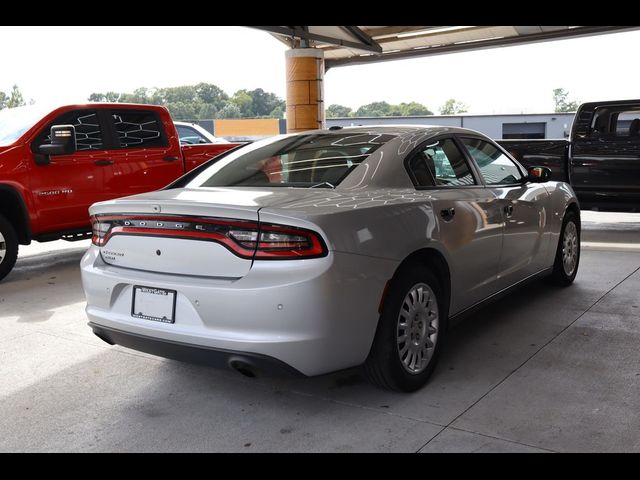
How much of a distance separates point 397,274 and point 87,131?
556 centimetres

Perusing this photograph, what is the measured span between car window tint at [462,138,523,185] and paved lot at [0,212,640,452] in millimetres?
1092

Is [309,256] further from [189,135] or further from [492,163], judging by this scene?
[189,135]

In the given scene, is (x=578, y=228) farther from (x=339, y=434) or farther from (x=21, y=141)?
(x=21, y=141)

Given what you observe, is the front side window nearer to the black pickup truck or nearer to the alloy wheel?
the alloy wheel

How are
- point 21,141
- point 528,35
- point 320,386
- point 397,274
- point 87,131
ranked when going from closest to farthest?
point 397,274, point 320,386, point 21,141, point 87,131, point 528,35

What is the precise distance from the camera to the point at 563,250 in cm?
591

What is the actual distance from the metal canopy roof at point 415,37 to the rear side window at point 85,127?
968 centimetres

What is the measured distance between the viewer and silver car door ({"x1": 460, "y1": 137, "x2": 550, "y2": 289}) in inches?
184

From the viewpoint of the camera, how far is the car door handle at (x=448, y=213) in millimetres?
3875

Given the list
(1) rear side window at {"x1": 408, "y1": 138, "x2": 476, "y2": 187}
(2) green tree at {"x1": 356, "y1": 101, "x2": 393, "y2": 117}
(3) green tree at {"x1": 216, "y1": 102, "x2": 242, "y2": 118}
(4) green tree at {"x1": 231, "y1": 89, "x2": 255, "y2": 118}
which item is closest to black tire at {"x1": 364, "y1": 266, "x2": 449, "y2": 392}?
(1) rear side window at {"x1": 408, "y1": 138, "x2": 476, "y2": 187}

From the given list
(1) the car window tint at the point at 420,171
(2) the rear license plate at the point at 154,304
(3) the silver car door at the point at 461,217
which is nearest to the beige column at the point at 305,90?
(3) the silver car door at the point at 461,217
